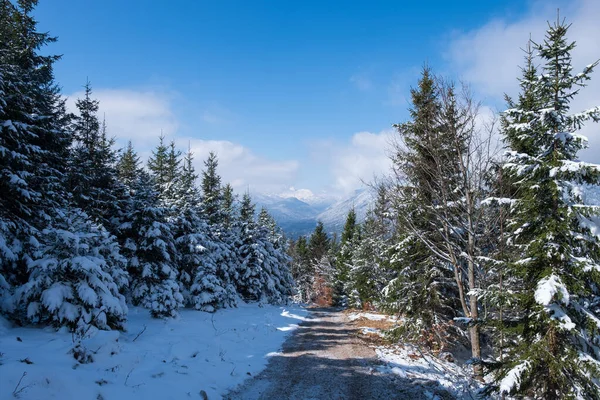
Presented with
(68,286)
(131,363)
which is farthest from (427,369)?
(68,286)

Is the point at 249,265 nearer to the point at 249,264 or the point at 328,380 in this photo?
the point at 249,264

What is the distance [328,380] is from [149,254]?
12852mm

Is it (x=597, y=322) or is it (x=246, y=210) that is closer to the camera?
(x=597, y=322)

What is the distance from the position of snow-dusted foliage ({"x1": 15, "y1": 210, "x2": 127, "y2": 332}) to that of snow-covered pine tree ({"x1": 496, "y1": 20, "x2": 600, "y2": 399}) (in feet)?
36.6

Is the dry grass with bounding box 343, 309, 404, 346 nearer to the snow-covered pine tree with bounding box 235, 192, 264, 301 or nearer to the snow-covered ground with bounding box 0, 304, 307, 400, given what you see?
the snow-covered ground with bounding box 0, 304, 307, 400

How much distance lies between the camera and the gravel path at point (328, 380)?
838 centimetres

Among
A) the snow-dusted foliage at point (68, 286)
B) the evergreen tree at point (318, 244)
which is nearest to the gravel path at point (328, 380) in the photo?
the snow-dusted foliage at point (68, 286)

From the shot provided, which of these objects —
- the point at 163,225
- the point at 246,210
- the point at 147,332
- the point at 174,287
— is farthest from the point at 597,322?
the point at 246,210

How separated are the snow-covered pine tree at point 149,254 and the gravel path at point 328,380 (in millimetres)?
7028

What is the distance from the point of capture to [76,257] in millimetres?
9367

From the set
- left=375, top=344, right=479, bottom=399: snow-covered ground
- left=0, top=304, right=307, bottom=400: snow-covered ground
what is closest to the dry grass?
left=375, top=344, right=479, bottom=399: snow-covered ground

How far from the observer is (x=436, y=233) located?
12289 mm

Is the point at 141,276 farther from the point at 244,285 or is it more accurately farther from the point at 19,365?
the point at 244,285

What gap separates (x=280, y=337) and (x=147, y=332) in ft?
22.3
